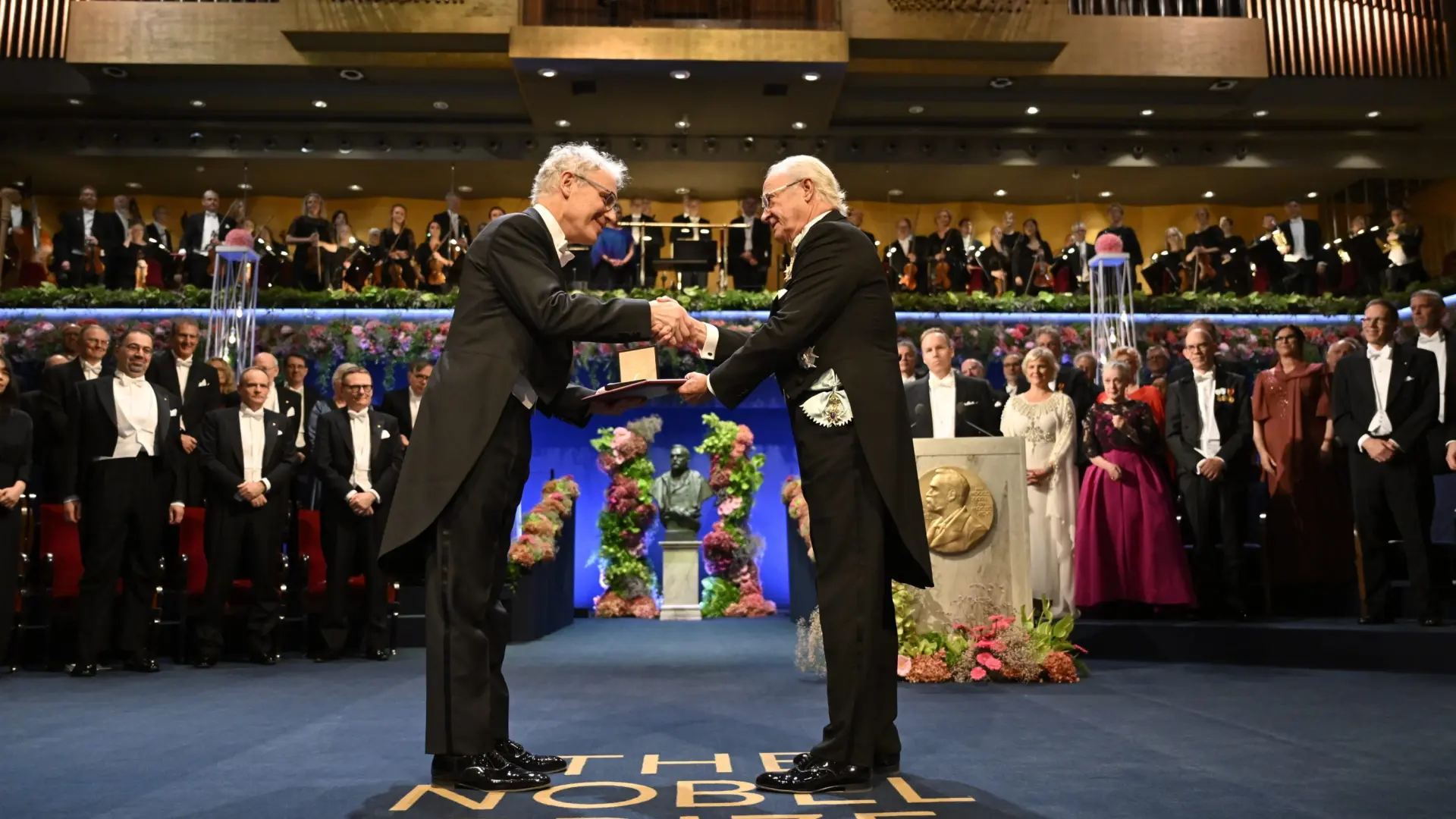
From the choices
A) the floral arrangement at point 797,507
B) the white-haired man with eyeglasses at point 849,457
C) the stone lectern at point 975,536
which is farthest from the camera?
the floral arrangement at point 797,507

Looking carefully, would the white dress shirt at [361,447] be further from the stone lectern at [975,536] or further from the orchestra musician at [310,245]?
the orchestra musician at [310,245]

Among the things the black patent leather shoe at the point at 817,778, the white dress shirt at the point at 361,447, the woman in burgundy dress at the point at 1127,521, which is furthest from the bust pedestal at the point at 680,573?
the black patent leather shoe at the point at 817,778

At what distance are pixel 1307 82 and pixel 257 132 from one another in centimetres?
1270

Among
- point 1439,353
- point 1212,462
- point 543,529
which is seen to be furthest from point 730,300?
point 1439,353

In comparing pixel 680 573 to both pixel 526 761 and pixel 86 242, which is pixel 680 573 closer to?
pixel 526 761

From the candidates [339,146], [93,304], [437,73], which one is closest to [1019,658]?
[93,304]

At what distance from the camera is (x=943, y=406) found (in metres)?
6.48

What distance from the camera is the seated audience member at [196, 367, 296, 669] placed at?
19.4 feet

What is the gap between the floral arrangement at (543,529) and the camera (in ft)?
23.5

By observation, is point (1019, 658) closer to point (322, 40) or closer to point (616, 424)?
point (616, 424)

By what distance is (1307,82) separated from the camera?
13.3m

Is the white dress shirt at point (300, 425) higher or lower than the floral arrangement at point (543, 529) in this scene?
higher

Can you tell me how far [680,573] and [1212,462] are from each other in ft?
16.3

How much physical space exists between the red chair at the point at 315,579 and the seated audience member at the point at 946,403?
3.14m
